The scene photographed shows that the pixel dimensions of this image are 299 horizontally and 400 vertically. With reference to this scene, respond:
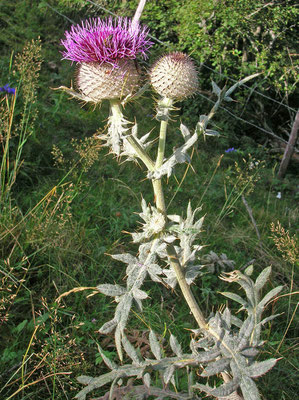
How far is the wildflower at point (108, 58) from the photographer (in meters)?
1.78

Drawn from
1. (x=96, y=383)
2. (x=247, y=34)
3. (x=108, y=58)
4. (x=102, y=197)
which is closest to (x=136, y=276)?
(x=96, y=383)

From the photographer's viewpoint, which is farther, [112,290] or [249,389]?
[112,290]

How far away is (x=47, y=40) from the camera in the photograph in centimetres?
668

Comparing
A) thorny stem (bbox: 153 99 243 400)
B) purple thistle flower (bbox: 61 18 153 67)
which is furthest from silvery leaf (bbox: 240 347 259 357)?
purple thistle flower (bbox: 61 18 153 67)

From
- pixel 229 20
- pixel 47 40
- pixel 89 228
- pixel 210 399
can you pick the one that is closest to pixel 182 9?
pixel 229 20

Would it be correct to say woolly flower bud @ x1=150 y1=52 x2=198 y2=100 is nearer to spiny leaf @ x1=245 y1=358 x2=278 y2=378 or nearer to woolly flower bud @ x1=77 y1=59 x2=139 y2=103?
woolly flower bud @ x1=77 y1=59 x2=139 y2=103

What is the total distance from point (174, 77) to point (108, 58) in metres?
0.32

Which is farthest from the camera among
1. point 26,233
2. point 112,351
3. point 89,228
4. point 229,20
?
point 229,20

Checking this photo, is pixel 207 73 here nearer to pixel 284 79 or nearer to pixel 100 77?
pixel 284 79

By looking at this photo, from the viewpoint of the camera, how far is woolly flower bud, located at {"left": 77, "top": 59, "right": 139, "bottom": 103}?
177 cm

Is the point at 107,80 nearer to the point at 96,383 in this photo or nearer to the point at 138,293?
the point at 138,293

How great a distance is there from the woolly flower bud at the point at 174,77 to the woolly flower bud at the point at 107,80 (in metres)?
0.11

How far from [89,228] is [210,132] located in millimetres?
1822

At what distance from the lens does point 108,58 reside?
1796 mm
